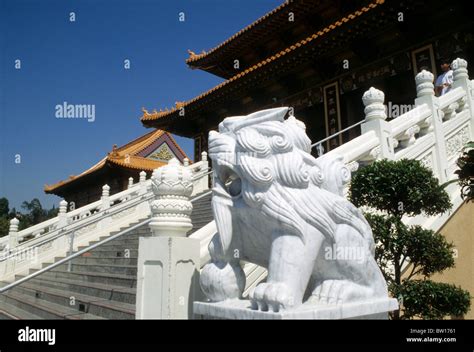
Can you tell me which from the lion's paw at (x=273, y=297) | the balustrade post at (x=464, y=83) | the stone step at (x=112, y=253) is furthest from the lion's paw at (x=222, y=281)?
the balustrade post at (x=464, y=83)

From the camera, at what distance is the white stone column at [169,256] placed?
2.40 meters

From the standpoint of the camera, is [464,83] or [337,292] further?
[464,83]

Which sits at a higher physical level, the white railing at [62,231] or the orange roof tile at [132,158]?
the orange roof tile at [132,158]

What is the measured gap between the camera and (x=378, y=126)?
4.44 m

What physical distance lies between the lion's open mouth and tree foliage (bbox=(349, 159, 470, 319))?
1290mm

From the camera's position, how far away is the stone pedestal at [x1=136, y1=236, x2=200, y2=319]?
2.39 m

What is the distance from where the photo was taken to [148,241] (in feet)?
8.22

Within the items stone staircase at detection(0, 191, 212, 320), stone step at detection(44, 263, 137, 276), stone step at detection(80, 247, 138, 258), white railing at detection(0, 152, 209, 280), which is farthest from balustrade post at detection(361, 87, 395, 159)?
white railing at detection(0, 152, 209, 280)

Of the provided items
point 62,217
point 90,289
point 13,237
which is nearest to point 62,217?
point 62,217

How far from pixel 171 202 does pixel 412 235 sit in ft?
5.99

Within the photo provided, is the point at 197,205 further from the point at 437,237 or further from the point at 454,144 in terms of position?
the point at 437,237

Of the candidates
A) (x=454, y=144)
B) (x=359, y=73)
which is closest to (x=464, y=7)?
(x=359, y=73)

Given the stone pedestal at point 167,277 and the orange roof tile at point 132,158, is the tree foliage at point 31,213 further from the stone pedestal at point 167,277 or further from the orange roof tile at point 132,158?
the stone pedestal at point 167,277

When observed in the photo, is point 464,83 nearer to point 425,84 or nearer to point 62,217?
point 425,84
